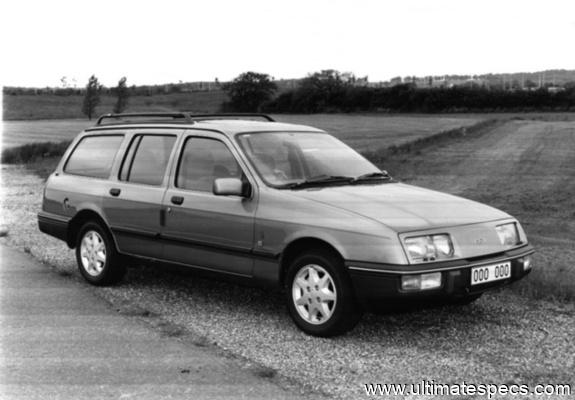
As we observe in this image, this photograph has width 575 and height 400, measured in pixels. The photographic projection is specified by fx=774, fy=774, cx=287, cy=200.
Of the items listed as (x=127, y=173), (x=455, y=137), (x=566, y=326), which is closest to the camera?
(x=566, y=326)

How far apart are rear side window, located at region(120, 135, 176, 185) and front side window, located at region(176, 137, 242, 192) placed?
0.80 feet

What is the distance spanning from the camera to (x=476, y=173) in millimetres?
25250

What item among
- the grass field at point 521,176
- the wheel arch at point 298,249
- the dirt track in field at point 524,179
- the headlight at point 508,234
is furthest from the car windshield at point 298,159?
the dirt track in field at point 524,179

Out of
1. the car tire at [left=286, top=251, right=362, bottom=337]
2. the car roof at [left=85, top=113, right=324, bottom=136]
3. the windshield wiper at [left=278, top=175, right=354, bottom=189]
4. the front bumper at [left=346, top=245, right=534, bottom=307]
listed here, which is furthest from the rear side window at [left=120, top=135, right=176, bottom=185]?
the front bumper at [left=346, top=245, right=534, bottom=307]

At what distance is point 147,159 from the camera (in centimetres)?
713

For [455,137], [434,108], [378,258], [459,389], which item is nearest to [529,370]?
[459,389]

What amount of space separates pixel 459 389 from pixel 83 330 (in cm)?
286

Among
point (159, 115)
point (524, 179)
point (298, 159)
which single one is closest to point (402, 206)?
point (298, 159)

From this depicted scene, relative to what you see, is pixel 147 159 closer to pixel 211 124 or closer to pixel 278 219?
pixel 211 124

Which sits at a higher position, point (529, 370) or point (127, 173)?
point (127, 173)

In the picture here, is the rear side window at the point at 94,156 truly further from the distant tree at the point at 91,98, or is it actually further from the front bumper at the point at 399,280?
the distant tree at the point at 91,98

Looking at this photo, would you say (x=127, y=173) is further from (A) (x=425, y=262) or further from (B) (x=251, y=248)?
(A) (x=425, y=262)

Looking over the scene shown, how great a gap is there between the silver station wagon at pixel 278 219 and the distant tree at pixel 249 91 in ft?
154

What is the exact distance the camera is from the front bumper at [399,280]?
5.14m
